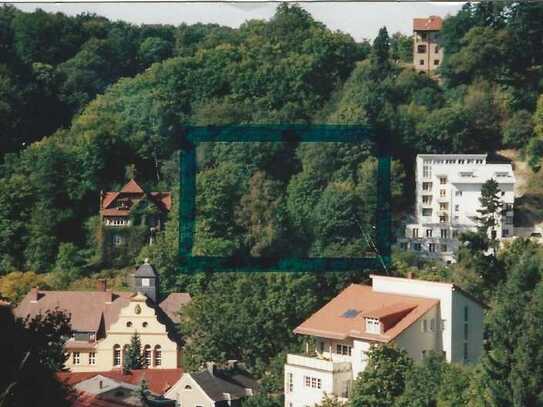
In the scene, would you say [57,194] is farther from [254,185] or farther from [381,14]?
[381,14]

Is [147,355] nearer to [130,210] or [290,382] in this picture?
[290,382]

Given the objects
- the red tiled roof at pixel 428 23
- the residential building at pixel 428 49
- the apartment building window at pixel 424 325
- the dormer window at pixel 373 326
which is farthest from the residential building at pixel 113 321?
the residential building at pixel 428 49

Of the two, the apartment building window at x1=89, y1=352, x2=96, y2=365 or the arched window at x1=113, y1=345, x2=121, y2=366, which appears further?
the arched window at x1=113, y1=345, x2=121, y2=366

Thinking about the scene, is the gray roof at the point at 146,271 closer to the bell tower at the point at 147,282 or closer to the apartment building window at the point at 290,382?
the bell tower at the point at 147,282

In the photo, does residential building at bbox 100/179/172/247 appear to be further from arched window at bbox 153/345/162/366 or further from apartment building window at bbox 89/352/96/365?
apartment building window at bbox 89/352/96/365

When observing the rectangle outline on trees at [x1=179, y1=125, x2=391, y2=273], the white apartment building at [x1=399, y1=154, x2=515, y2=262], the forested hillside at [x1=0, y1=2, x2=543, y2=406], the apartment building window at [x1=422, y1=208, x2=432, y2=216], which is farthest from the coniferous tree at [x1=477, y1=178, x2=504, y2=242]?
the rectangle outline on trees at [x1=179, y1=125, x2=391, y2=273]

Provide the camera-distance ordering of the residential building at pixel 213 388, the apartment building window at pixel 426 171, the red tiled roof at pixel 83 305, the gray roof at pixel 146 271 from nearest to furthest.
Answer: the residential building at pixel 213 388 < the red tiled roof at pixel 83 305 < the gray roof at pixel 146 271 < the apartment building window at pixel 426 171

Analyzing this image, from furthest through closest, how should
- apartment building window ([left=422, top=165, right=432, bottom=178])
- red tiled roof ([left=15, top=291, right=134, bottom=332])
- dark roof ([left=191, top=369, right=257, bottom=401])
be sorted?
apartment building window ([left=422, top=165, right=432, bottom=178]) < red tiled roof ([left=15, top=291, right=134, bottom=332]) < dark roof ([left=191, top=369, right=257, bottom=401])

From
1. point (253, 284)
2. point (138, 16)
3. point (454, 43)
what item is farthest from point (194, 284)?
point (454, 43)
